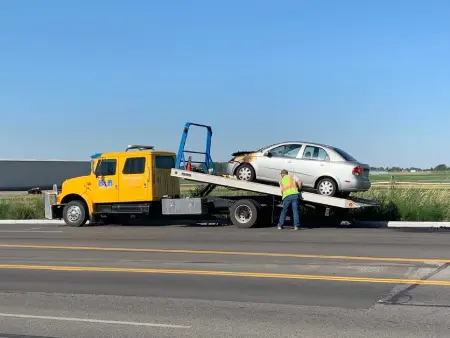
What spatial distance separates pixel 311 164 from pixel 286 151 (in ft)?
3.07

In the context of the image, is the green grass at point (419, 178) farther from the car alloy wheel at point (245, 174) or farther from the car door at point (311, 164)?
the car alloy wheel at point (245, 174)

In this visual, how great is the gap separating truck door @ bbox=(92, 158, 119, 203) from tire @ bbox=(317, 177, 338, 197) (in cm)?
657

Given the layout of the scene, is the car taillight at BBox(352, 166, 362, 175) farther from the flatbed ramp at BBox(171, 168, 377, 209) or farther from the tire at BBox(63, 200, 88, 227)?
the tire at BBox(63, 200, 88, 227)

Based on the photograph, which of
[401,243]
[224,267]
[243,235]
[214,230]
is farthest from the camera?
[214,230]

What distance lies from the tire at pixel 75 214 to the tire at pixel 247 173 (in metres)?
5.62

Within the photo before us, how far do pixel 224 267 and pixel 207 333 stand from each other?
3.98 m

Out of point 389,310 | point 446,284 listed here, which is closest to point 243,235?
point 446,284

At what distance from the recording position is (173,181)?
19.4m

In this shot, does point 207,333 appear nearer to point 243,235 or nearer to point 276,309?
point 276,309

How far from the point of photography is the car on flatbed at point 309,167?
16.6m

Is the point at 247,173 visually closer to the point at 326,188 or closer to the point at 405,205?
the point at 326,188

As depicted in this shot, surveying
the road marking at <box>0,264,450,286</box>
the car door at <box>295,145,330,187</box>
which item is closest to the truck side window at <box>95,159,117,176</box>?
the car door at <box>295,145,330,187</box>

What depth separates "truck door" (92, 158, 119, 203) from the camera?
18.9 meters

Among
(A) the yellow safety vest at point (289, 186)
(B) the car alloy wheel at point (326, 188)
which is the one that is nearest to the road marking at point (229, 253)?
(A) the yellow safety vest at point (289, 186)
